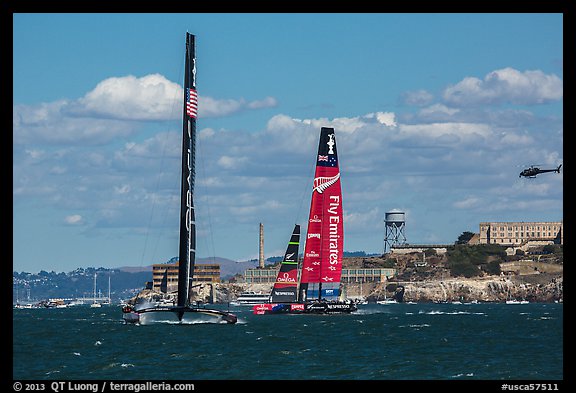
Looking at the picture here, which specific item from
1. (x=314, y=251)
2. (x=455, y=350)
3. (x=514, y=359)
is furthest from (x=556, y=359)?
(x=314, y=251)

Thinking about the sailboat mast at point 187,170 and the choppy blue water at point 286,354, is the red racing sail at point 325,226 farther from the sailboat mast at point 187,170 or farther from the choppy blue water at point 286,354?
the sailboat mast at point 187,170

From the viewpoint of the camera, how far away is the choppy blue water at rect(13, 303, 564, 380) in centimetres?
6594

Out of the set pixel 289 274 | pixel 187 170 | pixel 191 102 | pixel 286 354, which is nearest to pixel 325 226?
pixel 289 274

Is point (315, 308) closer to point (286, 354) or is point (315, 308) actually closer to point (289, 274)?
point (289, 274)

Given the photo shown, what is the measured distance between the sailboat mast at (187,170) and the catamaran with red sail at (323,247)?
40900 millimetres

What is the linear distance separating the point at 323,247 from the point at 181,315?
45496 millimetres

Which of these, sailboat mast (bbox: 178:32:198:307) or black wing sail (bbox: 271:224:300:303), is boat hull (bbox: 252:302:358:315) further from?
sailboat mast (bbox: 178:32:198:307)

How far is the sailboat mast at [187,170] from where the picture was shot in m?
102

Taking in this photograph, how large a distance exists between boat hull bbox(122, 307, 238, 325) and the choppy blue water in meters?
1.03

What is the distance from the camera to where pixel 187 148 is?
335 feet

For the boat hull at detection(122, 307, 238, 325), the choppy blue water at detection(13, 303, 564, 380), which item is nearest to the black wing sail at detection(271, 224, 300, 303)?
the choppy blue water at detection(13, 303, 564, 380)

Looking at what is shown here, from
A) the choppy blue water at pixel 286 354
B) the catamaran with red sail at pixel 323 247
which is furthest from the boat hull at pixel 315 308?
the choppy blue water at pixel 286 354
